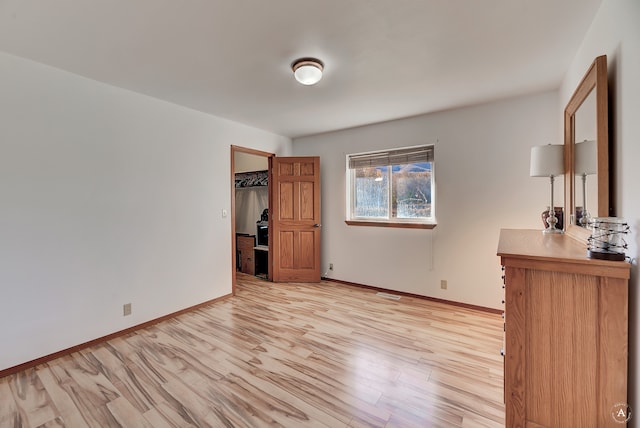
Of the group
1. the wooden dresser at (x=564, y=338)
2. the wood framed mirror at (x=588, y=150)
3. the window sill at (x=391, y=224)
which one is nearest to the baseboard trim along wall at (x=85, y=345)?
the window sill at (x=391, y=224)

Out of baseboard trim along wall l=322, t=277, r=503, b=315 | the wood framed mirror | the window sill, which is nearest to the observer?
the wood framed mirror

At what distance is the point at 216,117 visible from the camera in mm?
3645

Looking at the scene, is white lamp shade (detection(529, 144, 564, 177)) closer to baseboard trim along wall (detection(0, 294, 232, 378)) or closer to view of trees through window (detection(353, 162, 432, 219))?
view of trees through window (detection(353, 162, 432, 219))

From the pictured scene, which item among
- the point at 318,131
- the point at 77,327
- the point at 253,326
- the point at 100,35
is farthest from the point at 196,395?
the point at 318,131

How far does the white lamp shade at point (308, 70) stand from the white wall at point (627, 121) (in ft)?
5.72

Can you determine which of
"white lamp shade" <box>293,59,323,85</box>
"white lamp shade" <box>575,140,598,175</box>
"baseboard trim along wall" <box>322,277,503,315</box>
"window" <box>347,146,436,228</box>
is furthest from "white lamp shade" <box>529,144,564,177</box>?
"white lamp shade" <box>293,59,323,85</box>

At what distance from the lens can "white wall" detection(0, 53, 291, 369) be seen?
216 cm

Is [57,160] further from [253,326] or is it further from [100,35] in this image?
[253,326]

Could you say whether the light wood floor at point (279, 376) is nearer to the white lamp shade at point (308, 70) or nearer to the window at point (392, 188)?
the window at point (392, 188)

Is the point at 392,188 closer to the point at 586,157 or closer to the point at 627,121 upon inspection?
the point at 586,157

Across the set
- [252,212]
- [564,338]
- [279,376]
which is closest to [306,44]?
[564,338]

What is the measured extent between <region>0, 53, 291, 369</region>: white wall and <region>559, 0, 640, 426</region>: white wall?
11.9 ft

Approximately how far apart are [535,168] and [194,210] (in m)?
3.51

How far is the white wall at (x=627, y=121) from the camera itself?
3.94ft
